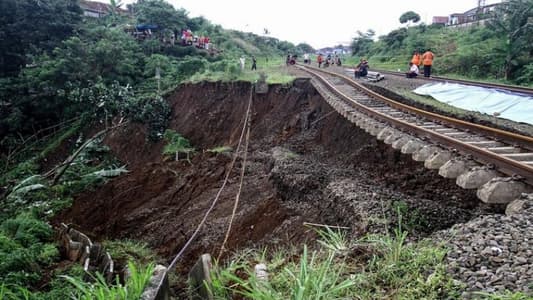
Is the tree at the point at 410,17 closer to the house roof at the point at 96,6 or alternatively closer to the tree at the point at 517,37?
the tree at the point at 517,37

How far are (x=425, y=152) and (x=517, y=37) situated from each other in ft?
59.3

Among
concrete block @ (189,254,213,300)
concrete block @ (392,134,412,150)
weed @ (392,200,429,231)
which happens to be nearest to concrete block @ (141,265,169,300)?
concrete block @ (189,254,213,300)

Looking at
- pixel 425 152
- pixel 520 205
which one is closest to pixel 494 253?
pixel 520 205

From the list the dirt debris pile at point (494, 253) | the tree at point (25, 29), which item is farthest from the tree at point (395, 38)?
the dirt debris pile at point (494, 253)

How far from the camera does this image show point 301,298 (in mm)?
2910

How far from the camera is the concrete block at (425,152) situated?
20.0 feet

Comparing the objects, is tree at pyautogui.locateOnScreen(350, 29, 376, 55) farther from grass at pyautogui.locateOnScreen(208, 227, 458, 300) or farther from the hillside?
grass at pyautogui.locateOnScreen(208, 227, 458, 300)

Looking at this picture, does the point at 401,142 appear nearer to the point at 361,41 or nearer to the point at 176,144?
the point at 176,144

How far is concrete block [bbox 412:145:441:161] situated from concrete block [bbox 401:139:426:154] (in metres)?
0.17

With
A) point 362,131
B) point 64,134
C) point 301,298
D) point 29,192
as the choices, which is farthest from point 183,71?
point 301,298

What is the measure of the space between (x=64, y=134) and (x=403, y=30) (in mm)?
33275

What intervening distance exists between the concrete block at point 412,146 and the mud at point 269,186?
17.2 inches

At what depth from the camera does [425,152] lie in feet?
20.2

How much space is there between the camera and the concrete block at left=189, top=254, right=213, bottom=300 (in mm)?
3926
